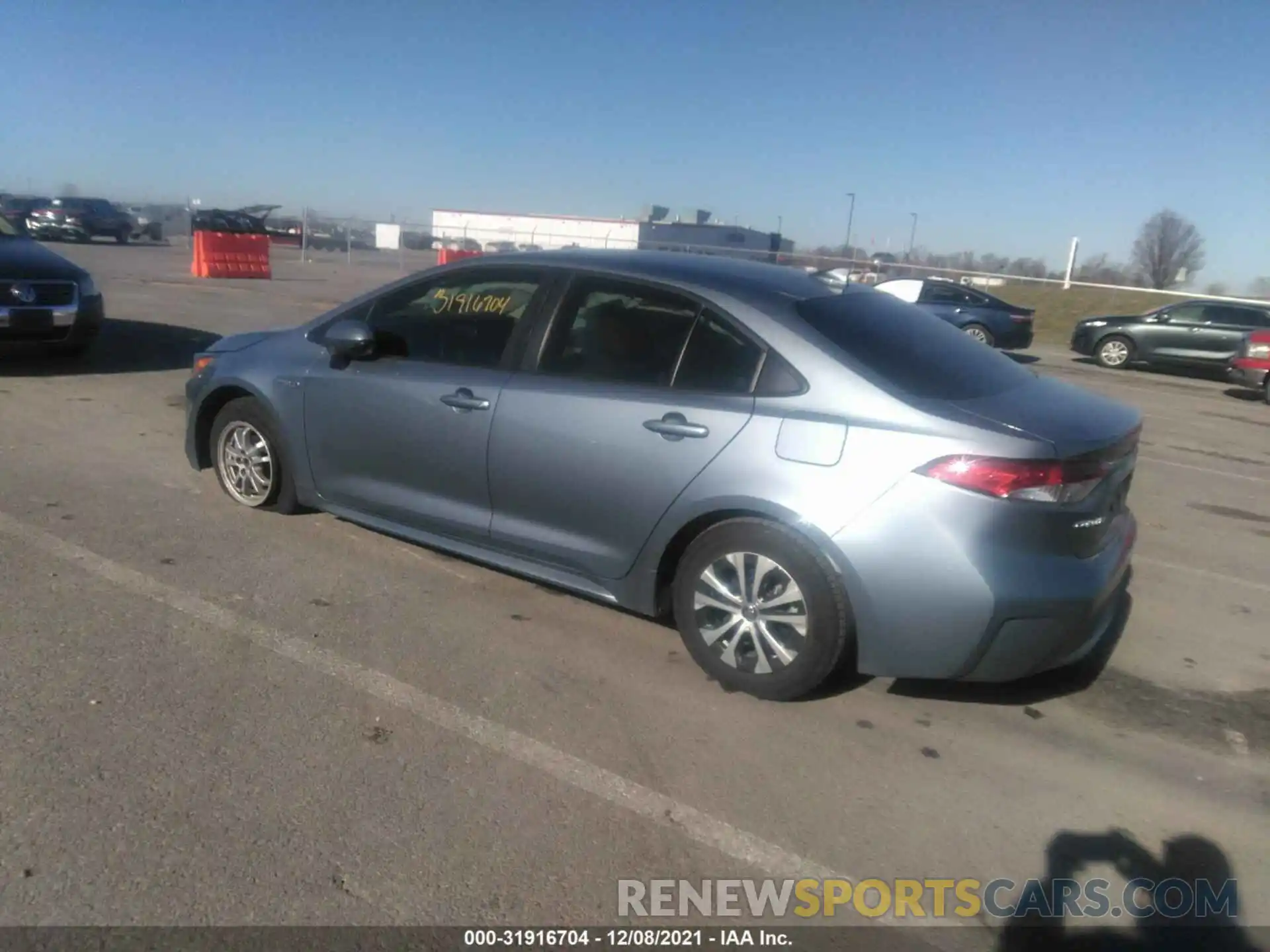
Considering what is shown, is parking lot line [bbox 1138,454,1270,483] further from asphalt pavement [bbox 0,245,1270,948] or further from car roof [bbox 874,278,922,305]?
car roof [bbox 874,278,922,305]

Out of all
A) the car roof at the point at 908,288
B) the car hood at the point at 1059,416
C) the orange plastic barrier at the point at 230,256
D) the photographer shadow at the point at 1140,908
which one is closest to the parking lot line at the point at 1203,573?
the car hood at the point at 1059,416

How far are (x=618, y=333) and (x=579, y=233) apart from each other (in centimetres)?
3333

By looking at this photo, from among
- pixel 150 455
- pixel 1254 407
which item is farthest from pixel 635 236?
pixel 150 455

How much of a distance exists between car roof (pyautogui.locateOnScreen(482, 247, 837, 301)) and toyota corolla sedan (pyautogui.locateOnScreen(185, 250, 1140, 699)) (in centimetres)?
2

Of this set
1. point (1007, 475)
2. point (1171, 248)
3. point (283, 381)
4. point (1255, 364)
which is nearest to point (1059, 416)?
point (1007, 475)

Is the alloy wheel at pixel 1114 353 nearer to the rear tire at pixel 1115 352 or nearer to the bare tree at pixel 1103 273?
the rear tire at pixel 1115 352

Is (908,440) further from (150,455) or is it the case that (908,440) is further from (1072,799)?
(150,455)

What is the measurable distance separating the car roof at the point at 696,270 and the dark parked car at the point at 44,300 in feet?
20.9

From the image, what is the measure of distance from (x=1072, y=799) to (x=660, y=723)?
143 centimetres

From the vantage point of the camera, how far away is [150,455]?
6914 mm

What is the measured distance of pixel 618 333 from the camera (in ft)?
14.3

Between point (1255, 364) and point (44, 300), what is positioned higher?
point (44, 300)

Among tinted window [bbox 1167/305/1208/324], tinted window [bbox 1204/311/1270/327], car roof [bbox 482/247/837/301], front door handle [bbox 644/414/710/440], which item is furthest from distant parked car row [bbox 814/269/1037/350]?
front door handle [bbox 644/414/710/440]

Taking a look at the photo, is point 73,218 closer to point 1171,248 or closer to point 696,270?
point 696,270
